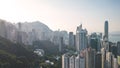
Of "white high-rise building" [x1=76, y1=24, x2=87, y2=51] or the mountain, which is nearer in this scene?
the mountain

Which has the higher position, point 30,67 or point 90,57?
point 90,57

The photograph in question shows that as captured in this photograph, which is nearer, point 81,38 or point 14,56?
point 14,56

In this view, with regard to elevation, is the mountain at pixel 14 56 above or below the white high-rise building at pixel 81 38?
below

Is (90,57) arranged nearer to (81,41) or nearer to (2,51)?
(2,51)

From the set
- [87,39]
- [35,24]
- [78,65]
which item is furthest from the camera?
[35,24]

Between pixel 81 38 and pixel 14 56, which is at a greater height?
pixel 81 38

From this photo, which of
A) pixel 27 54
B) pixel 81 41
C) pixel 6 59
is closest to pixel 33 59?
pixel 27 54

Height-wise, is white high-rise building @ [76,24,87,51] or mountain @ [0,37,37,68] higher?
white high-rise building @ [76,24,87,51]

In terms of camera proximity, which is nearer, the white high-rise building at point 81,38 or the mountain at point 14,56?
the mountain at point 14,56
